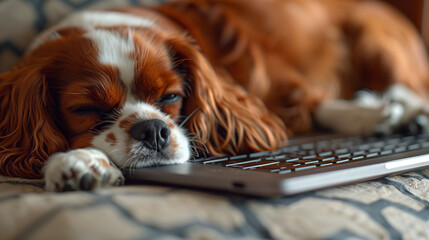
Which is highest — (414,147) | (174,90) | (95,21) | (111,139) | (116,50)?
(95,21)

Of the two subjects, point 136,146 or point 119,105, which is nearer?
point 136,146

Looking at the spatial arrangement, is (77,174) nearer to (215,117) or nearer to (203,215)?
(203,215)

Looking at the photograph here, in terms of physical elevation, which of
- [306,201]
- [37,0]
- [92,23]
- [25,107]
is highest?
[37,0]

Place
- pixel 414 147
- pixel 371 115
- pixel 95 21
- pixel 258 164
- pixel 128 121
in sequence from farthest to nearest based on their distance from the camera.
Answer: pixel 371 115 → pixel 95 21 → pixel 414 147 → pixel 128 121 → pixel 258 164

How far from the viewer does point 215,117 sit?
4.52 feet

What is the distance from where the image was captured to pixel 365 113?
70.6 inches

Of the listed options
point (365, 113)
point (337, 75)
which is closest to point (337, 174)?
point (365, 113)

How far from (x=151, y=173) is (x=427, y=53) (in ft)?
8.80

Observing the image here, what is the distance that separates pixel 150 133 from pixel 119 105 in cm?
16

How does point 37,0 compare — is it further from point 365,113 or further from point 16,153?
point 365,113

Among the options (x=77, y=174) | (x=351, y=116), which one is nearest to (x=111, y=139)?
(x=77, y=174)

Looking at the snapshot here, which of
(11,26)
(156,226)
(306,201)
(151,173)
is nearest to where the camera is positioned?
(156,226)

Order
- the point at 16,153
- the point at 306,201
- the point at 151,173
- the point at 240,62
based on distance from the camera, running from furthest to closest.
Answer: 1. the point at 240,62
2. the point at 16,153
3. the point at 151,173
4. the point at 306,201

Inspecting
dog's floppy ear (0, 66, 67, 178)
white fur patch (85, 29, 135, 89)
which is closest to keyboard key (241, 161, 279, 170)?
white fur patch (85, 29, 135, 89)
